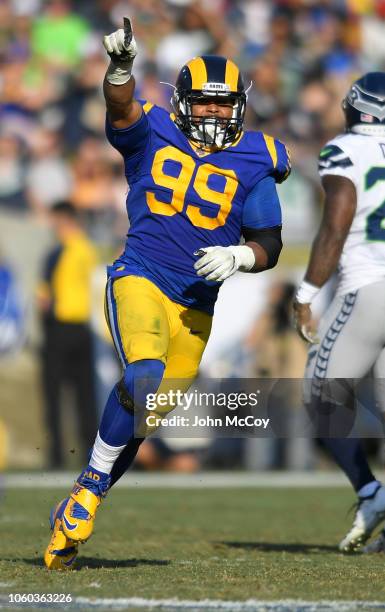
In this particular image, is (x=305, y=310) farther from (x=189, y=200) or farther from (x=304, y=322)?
(x=189, y=200)

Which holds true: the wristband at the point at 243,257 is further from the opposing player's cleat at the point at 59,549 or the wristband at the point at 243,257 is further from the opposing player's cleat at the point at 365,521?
the opposing player's cleat at the point at 365,521

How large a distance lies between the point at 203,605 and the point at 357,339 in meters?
1.99

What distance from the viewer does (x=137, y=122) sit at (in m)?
4.54

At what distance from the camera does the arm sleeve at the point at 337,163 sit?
5238mm

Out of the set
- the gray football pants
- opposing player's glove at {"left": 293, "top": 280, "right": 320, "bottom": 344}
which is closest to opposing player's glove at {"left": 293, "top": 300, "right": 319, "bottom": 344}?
opposing player's glove at {"left": 293, "top": 280, "right": 320, "bottom": 344}

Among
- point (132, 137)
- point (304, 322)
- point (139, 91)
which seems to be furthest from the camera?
point (139, 91)

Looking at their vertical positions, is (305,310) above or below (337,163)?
below

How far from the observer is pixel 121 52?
4273 mm

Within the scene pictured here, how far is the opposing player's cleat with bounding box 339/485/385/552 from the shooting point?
17.2 feet

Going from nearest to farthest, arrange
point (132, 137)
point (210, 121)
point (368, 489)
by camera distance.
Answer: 1. point (132, 137)
2. point (210, 121)
3. point (368, 489)

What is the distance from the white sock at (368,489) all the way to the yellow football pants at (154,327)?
1.09m

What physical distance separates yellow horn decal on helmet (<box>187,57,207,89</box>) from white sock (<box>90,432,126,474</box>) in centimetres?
144

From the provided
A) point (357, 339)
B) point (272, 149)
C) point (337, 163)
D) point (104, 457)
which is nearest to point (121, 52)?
point (272, 149)

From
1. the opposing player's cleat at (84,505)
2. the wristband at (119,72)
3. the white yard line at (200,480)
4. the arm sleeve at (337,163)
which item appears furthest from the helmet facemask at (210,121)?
the white yard line at (200,480)
